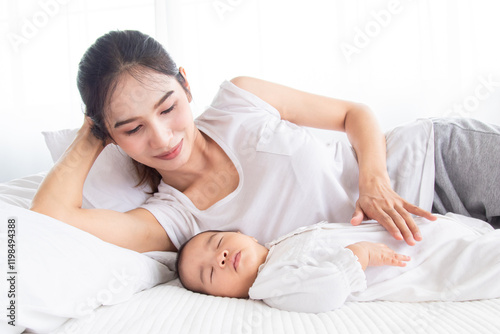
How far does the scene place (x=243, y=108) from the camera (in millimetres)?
1457

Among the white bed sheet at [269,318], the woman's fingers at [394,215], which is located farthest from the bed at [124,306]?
the woman's fingers at [394,215]

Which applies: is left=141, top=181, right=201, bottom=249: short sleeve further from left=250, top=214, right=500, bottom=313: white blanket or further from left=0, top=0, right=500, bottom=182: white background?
left=0, top=0, right=500, bottom=182: white background

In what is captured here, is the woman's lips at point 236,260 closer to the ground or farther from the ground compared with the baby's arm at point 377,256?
closer to the ground

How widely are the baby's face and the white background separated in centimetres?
151

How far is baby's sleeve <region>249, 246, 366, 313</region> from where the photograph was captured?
2.89 ft

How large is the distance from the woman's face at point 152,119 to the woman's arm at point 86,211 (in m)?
0.15

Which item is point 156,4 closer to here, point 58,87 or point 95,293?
point 58,87

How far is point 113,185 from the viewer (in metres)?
1.46

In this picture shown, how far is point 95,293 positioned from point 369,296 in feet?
1.98

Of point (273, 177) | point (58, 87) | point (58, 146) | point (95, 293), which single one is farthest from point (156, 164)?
point (58, 87)

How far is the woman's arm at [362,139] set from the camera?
42.9 inches

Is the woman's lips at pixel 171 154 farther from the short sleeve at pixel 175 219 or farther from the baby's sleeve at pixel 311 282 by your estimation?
the baby's sleeve at pixel 311 282

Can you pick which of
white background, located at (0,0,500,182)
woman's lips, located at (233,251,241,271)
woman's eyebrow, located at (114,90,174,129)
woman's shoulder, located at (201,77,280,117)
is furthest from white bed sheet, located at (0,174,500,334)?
white background, located at (0,0,500,182)

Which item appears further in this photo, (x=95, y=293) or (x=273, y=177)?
(x=273, y=177)
